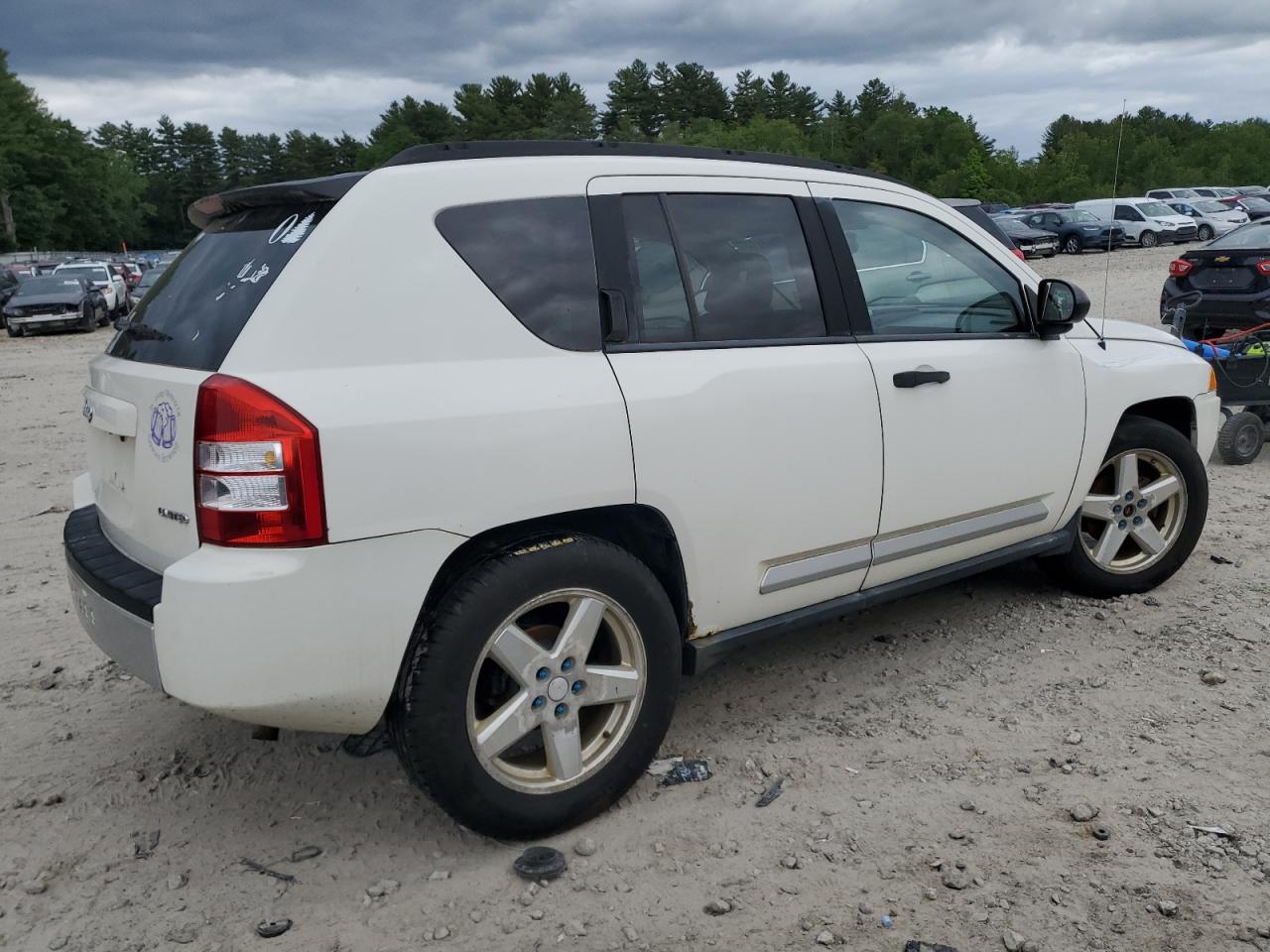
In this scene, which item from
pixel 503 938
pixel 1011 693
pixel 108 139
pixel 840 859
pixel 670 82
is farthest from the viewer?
pixel 108 139

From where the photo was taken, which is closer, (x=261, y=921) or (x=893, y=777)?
(x=261, y=921)

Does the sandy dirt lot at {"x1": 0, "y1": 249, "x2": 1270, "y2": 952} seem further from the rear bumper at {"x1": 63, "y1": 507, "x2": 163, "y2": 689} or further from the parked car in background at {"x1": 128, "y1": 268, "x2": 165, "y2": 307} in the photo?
the parked car in background at {"x1": 128, "y1": 268, "x2": 165, "y2": 307}

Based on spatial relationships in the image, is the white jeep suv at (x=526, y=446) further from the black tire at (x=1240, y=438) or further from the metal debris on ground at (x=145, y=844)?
the black tire at (x=1240, y=438)

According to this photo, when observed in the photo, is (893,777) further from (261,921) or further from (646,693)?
(261,921)

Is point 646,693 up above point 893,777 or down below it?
above

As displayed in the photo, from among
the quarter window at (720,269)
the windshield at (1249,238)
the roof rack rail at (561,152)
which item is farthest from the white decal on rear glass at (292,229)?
the windshield at (1249,238)

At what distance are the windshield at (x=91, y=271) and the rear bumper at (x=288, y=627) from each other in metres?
30.1

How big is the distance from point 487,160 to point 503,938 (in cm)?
210

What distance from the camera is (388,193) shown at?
2941 millimetres

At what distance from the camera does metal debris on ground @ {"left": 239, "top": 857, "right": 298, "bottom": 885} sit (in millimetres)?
3086

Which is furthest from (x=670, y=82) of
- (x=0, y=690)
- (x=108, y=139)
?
(x=0, y=690)

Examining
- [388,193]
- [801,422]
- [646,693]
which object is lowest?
[646,693]

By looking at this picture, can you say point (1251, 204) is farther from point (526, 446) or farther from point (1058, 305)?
point (526, 446)

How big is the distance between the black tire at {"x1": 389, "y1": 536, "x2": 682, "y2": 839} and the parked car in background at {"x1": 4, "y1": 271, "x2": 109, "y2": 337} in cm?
2605
